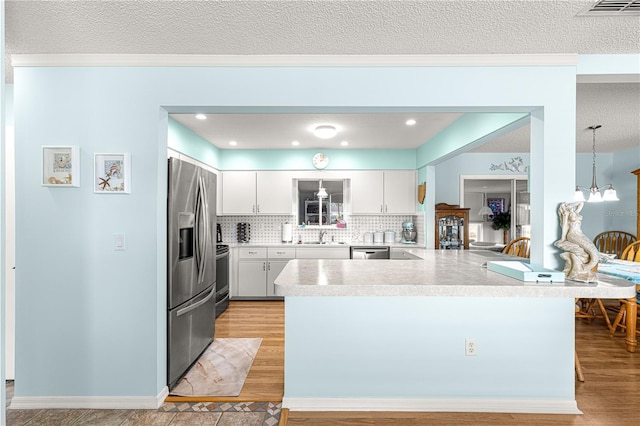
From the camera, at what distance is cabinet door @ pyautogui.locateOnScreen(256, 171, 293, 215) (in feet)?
18.4

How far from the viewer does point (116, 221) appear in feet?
7.84

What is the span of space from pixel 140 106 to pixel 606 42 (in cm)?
314

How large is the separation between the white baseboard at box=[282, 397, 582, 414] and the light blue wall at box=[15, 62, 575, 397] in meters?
1.12

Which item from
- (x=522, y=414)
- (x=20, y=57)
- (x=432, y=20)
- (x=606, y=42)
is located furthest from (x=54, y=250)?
(x=606, y=42)

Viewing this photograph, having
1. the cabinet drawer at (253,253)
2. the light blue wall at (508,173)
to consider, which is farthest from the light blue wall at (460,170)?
the cabinet drawer at (253,253)

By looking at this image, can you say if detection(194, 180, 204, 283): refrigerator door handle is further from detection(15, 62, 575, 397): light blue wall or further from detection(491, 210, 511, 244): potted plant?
detection(491, 210, 511, 244): potted plant

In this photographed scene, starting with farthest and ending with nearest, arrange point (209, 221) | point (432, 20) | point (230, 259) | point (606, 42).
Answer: point (230, 259), point (209, 221), point (606, 42), point (432, 20)

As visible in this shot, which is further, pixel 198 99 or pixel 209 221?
pixel 209 221

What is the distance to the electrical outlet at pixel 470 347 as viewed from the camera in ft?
7.52

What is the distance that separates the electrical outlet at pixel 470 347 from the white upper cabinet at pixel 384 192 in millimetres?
3402

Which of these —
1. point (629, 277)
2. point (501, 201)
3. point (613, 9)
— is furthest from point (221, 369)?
point (501, 201)

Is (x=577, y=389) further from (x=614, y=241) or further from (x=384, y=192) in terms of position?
(x=614, y=241)

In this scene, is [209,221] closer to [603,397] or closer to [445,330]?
[445,330]

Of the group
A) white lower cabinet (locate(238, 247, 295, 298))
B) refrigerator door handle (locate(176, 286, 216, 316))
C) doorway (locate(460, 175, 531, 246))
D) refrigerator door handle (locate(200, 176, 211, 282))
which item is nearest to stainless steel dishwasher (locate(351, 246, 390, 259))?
white lower cabinet (locate(238, 247, 295, 298))
